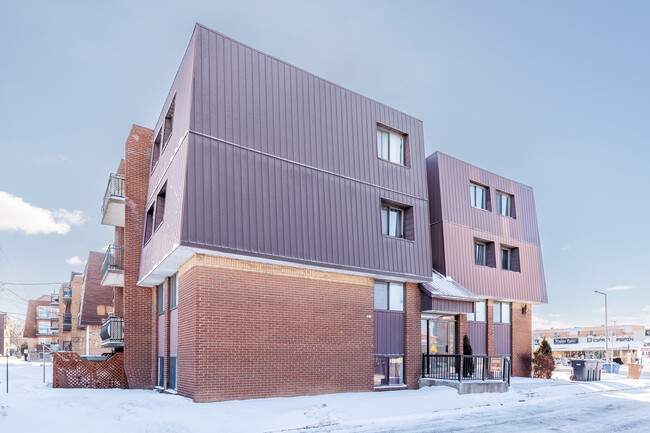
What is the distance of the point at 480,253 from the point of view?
25.4 m

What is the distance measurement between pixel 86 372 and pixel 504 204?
68.1 ft

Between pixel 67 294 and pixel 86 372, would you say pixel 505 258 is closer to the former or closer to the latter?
pixel 86 372

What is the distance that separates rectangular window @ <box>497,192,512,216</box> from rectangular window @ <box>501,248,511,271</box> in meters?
1.92

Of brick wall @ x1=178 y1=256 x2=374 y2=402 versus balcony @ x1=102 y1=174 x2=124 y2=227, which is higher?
balcony @ x1=102 y1=174 x2=124 y2=227

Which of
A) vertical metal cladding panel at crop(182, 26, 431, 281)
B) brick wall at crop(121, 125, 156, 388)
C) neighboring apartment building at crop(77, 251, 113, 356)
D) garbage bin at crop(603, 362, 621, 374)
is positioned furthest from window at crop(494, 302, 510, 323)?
neighboring apartment building at crop(77, 251, 113, 356)

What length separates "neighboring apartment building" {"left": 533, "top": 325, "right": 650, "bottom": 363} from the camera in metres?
84.2

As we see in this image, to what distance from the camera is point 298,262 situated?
16.1 m

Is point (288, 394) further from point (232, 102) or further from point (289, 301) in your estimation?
point (232, 102)

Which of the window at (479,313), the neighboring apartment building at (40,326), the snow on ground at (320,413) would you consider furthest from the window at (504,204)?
the neighboring apartment building at (40,326)

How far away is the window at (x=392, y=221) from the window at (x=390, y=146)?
1938 millimetres

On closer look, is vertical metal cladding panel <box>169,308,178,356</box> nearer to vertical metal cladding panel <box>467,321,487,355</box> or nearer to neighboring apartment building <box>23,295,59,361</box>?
vertical metal cladding panel <box>467,321,487,355</box>

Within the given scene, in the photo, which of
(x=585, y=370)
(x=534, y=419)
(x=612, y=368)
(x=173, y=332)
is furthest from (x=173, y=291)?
(x=612, y=368)

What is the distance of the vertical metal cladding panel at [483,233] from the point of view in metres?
23.2

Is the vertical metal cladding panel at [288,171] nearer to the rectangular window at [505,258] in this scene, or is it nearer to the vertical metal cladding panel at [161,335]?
the vertical metal cladding panel at [161,335]
